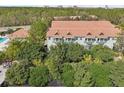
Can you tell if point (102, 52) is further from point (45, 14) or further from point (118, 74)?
point (45, 14)

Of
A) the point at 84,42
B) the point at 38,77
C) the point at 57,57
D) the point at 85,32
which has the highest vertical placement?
the point at 85,32

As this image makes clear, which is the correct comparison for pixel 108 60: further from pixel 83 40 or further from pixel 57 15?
pixel 57 15

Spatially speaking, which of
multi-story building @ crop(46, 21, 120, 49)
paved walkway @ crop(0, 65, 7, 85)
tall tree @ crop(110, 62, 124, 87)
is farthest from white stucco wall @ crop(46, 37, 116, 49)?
paved walkway @ crop(0, 65, 7, 85)

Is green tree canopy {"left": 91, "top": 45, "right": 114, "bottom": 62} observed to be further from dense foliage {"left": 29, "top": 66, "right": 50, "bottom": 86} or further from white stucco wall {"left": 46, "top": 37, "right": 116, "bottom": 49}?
dense foliage {"left": 29, "top": 66, "right": 50, "bottom": 86}

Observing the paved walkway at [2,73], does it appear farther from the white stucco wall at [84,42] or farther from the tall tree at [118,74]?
the tall tree at [118,74]

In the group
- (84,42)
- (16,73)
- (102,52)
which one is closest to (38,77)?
(16,73)

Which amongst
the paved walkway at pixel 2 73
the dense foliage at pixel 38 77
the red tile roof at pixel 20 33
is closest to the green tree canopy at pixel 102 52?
the dense foliage at pixel 38 77
